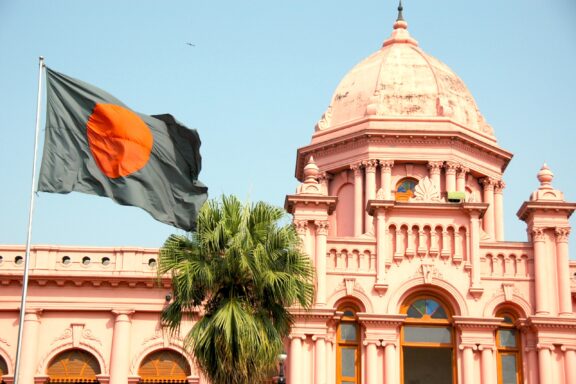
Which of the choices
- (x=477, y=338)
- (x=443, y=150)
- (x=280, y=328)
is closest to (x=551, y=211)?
(x=477, y=338)

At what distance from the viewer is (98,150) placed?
86.0 ft

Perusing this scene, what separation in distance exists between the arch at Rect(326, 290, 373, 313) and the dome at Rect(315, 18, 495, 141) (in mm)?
10894

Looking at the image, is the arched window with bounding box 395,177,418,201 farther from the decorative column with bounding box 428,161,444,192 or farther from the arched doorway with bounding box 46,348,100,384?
the arched doorway with bounding box 46,348,100,384

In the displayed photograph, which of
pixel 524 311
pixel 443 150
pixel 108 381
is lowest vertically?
pixel 108 381

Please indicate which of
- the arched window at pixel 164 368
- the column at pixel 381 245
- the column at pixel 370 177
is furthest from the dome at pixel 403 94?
the arched window at pixel 164 368

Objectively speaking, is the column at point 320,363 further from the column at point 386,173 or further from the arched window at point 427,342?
the column at point 386,173

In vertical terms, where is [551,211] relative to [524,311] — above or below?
above

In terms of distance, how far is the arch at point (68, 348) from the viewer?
125 ft

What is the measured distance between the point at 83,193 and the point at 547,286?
58.6 ft

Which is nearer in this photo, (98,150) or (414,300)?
(98,150)

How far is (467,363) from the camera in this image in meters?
36.2

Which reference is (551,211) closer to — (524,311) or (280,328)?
(524,311)

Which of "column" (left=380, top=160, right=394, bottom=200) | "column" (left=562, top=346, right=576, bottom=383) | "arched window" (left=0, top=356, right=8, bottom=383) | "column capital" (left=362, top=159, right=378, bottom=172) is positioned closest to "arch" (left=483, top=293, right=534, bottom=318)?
"column" (left=562, top=346, right=576, bottom=383)

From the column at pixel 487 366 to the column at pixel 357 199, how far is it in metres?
9.22
